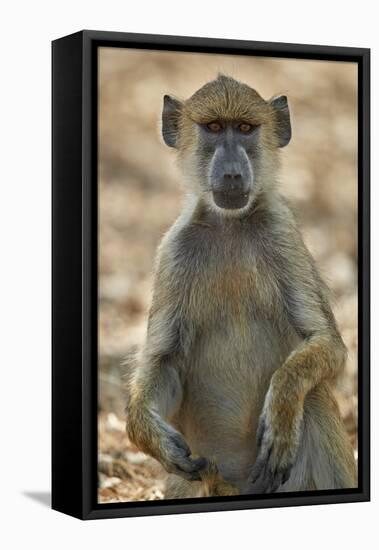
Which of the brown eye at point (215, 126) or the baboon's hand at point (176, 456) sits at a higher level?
the brown eye at point (215, 126)

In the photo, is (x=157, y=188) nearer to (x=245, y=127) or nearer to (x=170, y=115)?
(x=170, y=115)

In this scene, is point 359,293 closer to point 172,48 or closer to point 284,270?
point 284,270

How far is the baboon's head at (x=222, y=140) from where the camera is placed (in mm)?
8102

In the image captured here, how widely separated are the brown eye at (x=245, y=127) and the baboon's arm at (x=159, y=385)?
96cm

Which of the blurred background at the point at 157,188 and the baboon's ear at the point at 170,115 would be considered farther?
the baboon's ear at the point at 170,115

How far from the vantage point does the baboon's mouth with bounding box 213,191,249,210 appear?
8.12 m

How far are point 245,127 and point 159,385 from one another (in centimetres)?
150

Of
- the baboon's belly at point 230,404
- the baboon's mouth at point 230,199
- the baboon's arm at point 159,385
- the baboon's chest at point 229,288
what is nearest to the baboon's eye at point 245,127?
the baboon's mouth at point 230,199

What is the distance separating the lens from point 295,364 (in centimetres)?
815

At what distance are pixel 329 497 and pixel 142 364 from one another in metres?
1.36

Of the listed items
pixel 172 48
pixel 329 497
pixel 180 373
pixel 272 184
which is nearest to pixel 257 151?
pixel 272 184

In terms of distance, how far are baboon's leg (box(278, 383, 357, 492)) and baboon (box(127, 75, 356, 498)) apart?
0.01 m

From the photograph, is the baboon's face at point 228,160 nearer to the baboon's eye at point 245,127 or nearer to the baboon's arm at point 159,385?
the baboon's eye at point 245,127

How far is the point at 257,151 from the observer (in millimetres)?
8203
